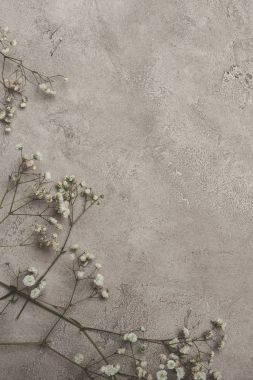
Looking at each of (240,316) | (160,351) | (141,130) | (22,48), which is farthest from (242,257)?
(22,48)

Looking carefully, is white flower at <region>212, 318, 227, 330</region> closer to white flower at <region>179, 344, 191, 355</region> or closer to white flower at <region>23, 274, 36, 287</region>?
white flower at <region>179, 344, 191, 355</region>

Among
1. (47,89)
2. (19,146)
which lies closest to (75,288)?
(19,146)

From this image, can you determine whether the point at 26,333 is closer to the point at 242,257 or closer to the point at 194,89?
the point at 242,257

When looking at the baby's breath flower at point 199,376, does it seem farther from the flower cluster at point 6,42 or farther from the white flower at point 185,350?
the flower cluster at point 6,42

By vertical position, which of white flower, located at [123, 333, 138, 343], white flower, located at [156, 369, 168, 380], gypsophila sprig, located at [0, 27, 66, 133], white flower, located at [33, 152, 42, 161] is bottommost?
white flower, located at [156, 369, 168, 380]

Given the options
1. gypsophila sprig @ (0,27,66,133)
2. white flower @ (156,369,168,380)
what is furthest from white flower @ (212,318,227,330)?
gypsophila sprig @ (0,27,66,133)

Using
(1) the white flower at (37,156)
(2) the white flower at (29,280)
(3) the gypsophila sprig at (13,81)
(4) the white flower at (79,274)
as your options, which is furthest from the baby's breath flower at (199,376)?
(3) the gypsophila sprig at (13,81)

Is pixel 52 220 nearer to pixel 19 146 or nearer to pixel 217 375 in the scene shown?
pixel 19 146
